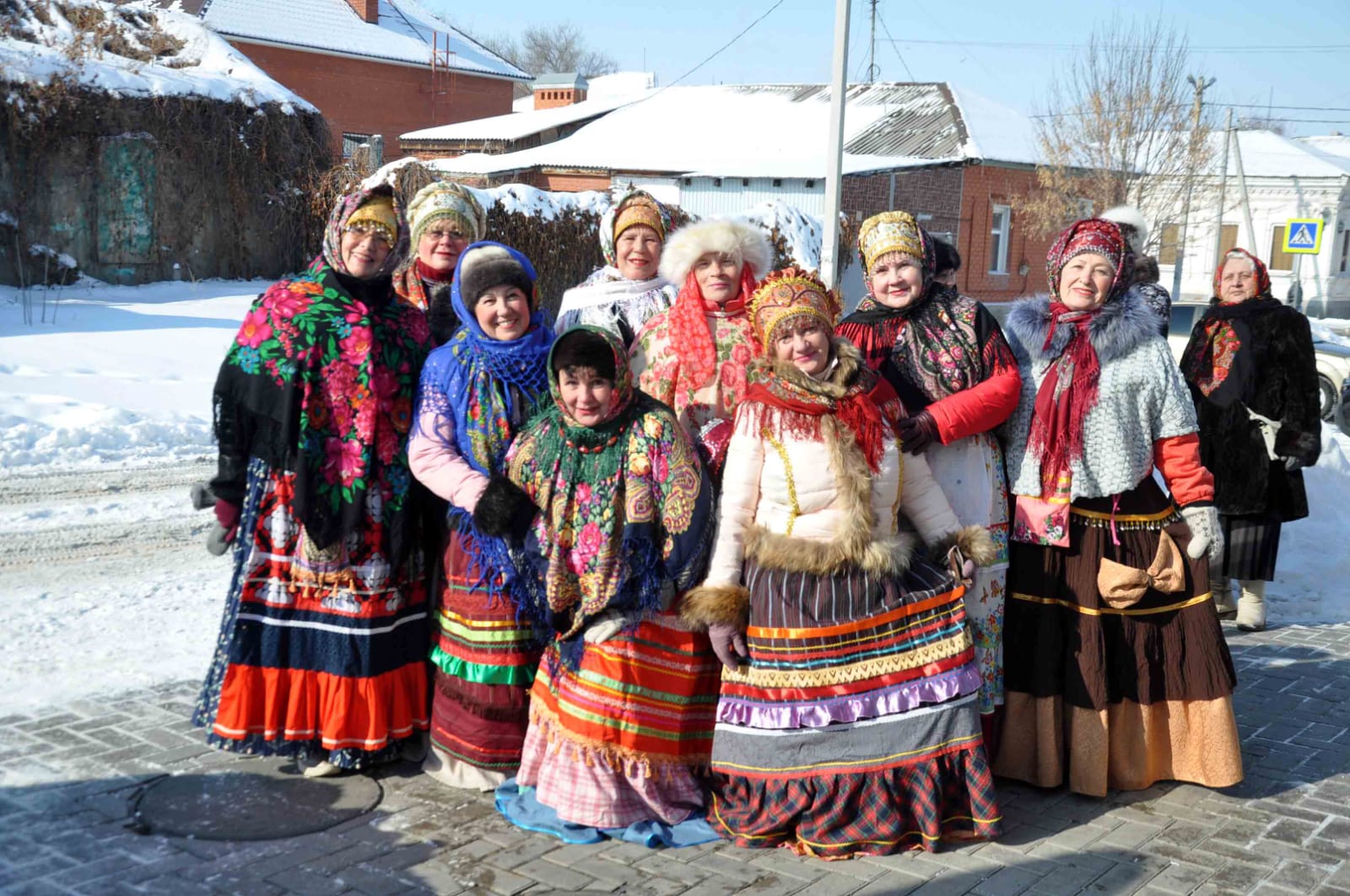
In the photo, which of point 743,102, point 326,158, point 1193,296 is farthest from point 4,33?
point 1193,296

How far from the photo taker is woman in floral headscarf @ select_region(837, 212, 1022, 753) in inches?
160

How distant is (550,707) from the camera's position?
3879 mm

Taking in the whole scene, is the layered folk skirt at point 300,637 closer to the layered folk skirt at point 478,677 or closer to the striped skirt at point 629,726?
the layered folk skirt at point 478,677

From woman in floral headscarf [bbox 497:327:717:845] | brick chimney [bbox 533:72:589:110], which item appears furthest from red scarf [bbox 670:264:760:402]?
brick chimney [bbox 533:72:589:110]

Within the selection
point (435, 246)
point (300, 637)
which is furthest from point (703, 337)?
point (300, 637)

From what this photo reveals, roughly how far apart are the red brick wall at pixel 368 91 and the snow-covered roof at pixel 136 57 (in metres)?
8.24

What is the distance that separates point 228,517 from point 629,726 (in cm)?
149

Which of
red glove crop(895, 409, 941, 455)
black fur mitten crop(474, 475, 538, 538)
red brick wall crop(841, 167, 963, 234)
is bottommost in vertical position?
black fur mitten crop(474, 475, 538, 538)

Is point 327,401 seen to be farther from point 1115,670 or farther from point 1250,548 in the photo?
point 1250,548

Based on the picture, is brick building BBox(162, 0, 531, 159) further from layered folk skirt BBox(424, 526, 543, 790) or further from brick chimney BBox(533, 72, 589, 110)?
layered folk skirt BBox(424, 526, 543, 790)

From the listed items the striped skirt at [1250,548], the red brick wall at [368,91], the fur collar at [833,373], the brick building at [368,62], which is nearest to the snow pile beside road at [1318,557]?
the striped skirt at [1250,548]

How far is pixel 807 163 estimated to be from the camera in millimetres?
23109

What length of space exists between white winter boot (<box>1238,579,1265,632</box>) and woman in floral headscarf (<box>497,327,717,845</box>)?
3.81 m

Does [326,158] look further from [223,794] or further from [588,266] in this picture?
[223,794]
